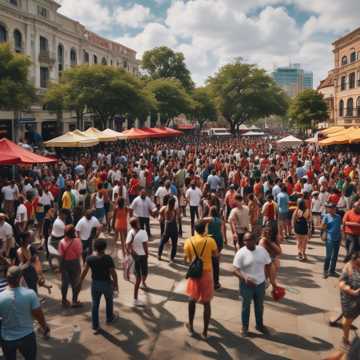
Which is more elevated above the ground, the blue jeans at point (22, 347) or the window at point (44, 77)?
the window at point (44, 77)

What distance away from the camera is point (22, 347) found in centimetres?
434

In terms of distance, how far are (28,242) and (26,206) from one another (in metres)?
3.80

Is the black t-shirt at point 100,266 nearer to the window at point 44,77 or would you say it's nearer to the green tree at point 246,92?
the window at point 44,77

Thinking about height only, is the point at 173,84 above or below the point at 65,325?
above

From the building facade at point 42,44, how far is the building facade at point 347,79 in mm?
27953

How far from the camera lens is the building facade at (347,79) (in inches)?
1657

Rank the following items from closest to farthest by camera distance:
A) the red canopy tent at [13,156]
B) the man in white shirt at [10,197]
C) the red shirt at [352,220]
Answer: the red shirt at [352,220]
the man in white shirt at [10,197]
the red canopy tent at [13,156]

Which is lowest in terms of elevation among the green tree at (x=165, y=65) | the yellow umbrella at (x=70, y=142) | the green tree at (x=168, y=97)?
the yellow umbrella at (x=70, y=142)

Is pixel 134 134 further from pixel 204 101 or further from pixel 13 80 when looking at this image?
pixel 204 101

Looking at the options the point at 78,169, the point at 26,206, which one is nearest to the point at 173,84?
the point at 78,169

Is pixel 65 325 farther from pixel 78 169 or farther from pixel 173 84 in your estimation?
pixel 173 84

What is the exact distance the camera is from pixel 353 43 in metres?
42.2

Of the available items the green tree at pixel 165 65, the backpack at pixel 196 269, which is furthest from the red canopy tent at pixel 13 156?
the green tree at pixel 165 65

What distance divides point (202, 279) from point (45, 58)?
35.5 m
